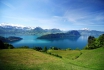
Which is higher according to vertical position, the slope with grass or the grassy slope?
the grassy slope

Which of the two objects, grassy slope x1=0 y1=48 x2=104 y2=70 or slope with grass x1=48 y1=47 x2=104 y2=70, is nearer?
grassy slope x1=0 y1=48 x2=104 y2=70

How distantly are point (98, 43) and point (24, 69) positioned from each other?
4790cm

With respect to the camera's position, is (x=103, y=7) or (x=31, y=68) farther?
(x=103, y=7)

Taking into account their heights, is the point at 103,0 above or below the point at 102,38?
above

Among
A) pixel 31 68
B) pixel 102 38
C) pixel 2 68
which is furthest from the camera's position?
pixel 102 38

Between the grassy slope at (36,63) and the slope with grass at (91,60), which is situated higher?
the grassy slope at (36,63)

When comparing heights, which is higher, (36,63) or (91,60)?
(36,63)

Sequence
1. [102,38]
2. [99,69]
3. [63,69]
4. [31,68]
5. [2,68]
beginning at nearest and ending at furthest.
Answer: [2,68] → [31,68] → [63,69] → [99,69] → [102,38]

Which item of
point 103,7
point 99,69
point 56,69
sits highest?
point 103,7

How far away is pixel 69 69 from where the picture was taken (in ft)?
36.2

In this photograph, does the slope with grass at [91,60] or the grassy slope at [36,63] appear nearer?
the grassy slope at [36,63]

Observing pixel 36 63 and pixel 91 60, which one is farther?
pixel 91 60

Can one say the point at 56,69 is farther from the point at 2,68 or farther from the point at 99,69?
the point at 99,69

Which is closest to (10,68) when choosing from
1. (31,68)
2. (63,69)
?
(31,68)
